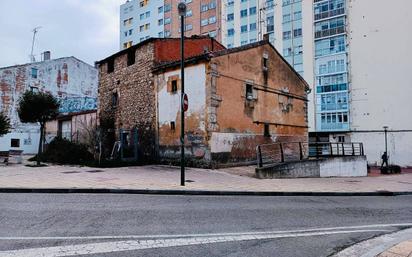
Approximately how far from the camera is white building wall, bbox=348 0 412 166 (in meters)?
42.4

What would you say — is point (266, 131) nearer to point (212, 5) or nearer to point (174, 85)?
point (174, 85)

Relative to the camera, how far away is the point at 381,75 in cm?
4403

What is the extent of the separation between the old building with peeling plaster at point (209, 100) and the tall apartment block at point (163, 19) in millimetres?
38389

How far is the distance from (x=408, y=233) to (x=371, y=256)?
7.53 feet

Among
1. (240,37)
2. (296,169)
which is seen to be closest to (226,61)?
(296,169)

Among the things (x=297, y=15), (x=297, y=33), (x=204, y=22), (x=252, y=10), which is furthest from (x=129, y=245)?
(x=204, y=22)

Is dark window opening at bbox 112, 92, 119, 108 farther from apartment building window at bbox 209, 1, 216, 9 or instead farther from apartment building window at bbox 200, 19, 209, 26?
apartment building window at bbox 209, 1, 216, 9

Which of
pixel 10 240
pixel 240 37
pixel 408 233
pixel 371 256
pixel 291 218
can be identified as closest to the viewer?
pixel 371 256

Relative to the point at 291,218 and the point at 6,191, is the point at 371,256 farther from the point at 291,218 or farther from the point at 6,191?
the point at 6,191

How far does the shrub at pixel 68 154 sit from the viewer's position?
1995 cm

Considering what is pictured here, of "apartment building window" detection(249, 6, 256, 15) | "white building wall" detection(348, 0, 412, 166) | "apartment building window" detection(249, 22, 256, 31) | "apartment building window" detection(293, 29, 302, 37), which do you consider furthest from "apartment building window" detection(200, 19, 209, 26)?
"white building wall" detection(348, 0, 412, 166)

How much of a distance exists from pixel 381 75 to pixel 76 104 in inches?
1491

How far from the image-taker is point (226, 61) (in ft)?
60.8

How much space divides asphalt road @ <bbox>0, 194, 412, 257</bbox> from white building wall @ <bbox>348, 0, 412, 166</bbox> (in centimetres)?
3705
